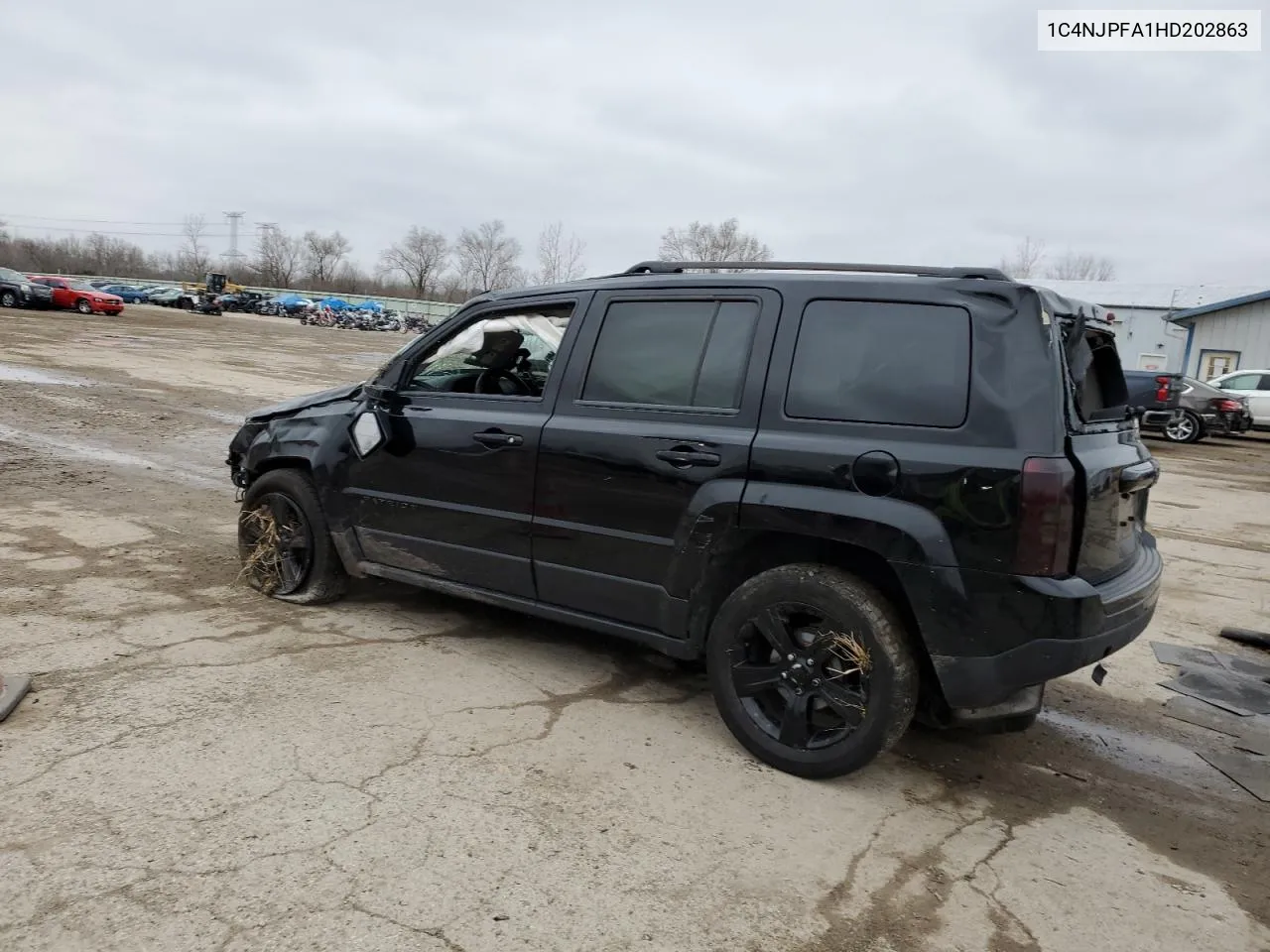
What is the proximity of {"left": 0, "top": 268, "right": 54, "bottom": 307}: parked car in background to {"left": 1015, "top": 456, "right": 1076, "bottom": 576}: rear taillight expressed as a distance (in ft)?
142

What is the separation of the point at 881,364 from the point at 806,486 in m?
0.53

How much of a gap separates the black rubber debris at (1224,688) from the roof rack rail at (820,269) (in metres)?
2.64

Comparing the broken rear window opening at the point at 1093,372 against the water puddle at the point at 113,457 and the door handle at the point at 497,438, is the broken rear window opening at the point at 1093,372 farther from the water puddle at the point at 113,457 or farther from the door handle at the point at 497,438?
the water puddle at the point at 113,457

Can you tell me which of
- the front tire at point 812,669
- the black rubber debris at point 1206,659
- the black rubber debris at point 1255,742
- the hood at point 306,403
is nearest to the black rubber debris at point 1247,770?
the black rubber debris at point 1255,742

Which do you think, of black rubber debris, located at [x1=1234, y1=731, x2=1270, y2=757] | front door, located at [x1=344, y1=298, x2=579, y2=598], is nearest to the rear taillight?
black rubber debris, located at [x1=1234, y1=731, x2=1270, y2=757]

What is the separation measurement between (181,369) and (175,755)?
1755cm

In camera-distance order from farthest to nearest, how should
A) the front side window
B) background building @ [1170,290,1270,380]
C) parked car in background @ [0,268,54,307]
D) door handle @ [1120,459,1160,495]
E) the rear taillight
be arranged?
parked car in background @ [0,268,54,307], background building @ [1170,290,1270,380], the front side window, door handle @ [1120,459,1160,495], the rear taillight

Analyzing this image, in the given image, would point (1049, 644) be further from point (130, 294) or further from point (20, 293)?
point (130, 294)

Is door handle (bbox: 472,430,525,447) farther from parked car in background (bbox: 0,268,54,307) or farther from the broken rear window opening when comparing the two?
parked car in background (bbox: 0,268,54,307)

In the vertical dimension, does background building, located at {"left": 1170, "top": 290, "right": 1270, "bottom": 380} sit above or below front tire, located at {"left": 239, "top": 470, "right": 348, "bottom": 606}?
above

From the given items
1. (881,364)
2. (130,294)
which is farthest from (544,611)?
(130,294)

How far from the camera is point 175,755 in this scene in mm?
3225

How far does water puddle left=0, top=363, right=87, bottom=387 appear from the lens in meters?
14.6

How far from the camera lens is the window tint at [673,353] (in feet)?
11.8
